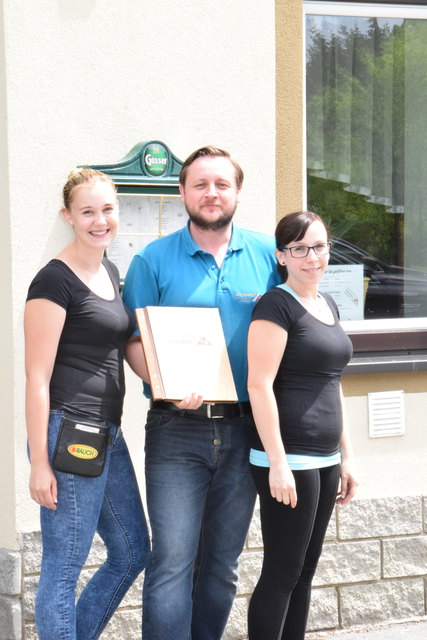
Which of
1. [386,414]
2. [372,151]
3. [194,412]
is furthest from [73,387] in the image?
[372,151]

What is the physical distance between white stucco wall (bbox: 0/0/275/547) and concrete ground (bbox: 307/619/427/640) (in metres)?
1.28

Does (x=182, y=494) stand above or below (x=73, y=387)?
below

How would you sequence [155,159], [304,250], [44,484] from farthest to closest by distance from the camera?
[155,159], [304,250], [44,484]

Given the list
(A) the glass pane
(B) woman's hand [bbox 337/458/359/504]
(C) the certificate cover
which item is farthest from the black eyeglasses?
(A) the glass pane

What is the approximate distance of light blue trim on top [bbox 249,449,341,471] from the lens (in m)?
3.06

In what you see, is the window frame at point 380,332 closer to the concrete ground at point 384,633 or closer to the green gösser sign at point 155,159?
the green gösser sign at point 155,159

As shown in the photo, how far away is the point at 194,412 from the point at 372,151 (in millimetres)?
2295

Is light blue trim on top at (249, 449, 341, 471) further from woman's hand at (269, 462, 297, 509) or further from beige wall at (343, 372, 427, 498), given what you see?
beige wall at (343, 372, 427, 498)

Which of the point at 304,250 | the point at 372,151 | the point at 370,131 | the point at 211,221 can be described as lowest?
the point at 304,250

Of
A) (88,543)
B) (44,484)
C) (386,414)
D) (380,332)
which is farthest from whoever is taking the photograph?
(380,332)

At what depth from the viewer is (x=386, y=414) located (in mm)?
4508

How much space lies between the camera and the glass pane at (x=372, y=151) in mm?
4734

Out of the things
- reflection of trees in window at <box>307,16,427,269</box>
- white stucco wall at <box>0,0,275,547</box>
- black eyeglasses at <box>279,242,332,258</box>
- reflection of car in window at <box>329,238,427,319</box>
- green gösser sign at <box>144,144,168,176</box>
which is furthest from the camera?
reflection of car in window at <box>329,238,427,319</box>

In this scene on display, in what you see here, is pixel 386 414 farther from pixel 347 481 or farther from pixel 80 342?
pixel 80 342
